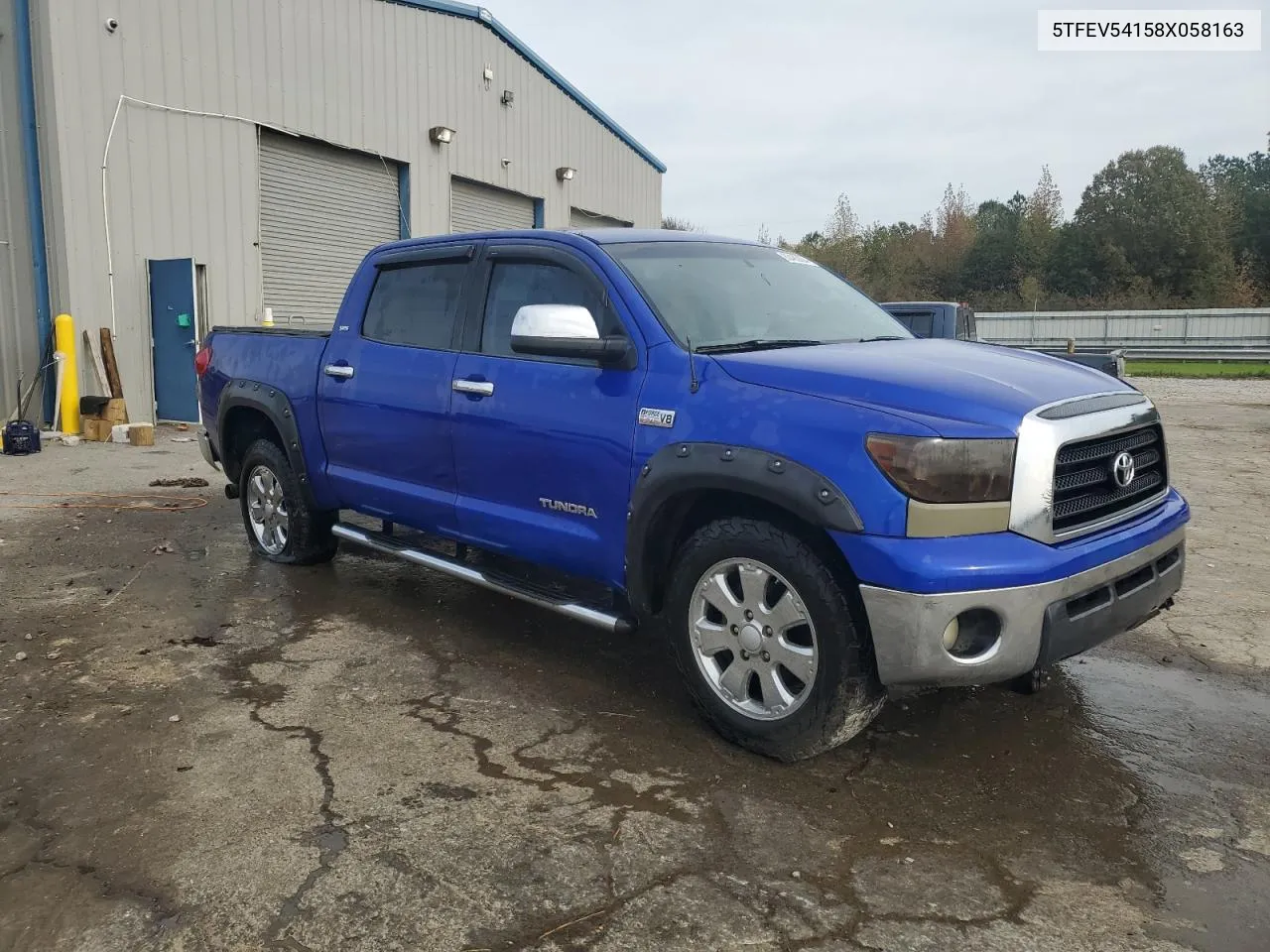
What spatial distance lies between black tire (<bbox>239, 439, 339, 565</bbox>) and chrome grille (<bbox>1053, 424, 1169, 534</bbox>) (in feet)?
13.7

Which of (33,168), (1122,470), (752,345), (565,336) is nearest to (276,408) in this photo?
(565,336)

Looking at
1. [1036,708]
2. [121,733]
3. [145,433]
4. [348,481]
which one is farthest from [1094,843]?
[145,433]

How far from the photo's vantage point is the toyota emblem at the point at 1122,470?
3426mm

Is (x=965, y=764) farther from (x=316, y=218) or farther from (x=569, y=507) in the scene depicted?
(x=316, y=218)

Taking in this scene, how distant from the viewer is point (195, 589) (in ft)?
18.9

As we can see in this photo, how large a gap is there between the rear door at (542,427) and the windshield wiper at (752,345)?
27cm

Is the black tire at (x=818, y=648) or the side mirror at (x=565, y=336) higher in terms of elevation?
the side mirror at (x=565, y=336)

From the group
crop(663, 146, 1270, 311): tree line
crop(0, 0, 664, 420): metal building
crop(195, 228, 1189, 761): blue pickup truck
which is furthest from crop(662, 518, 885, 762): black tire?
crop(663, 146, 1270, 311): tree line

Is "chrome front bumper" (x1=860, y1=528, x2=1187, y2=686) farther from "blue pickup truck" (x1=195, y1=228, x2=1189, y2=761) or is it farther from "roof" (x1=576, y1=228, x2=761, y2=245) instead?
"roof" (x1=576, y1=228, x2=761, y2=245)

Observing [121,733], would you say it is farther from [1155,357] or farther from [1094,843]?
[1155,357]

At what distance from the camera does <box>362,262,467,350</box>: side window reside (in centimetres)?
484

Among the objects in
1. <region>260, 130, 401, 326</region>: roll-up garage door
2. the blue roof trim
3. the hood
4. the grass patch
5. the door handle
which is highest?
the blue roof trim

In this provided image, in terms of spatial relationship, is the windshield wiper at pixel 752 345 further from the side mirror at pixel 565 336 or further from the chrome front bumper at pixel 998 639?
the chrome front bumper at pixel 998 639

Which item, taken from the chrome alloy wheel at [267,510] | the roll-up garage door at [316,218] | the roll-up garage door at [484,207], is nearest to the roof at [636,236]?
the chrome alloy wheel at [267,510]
